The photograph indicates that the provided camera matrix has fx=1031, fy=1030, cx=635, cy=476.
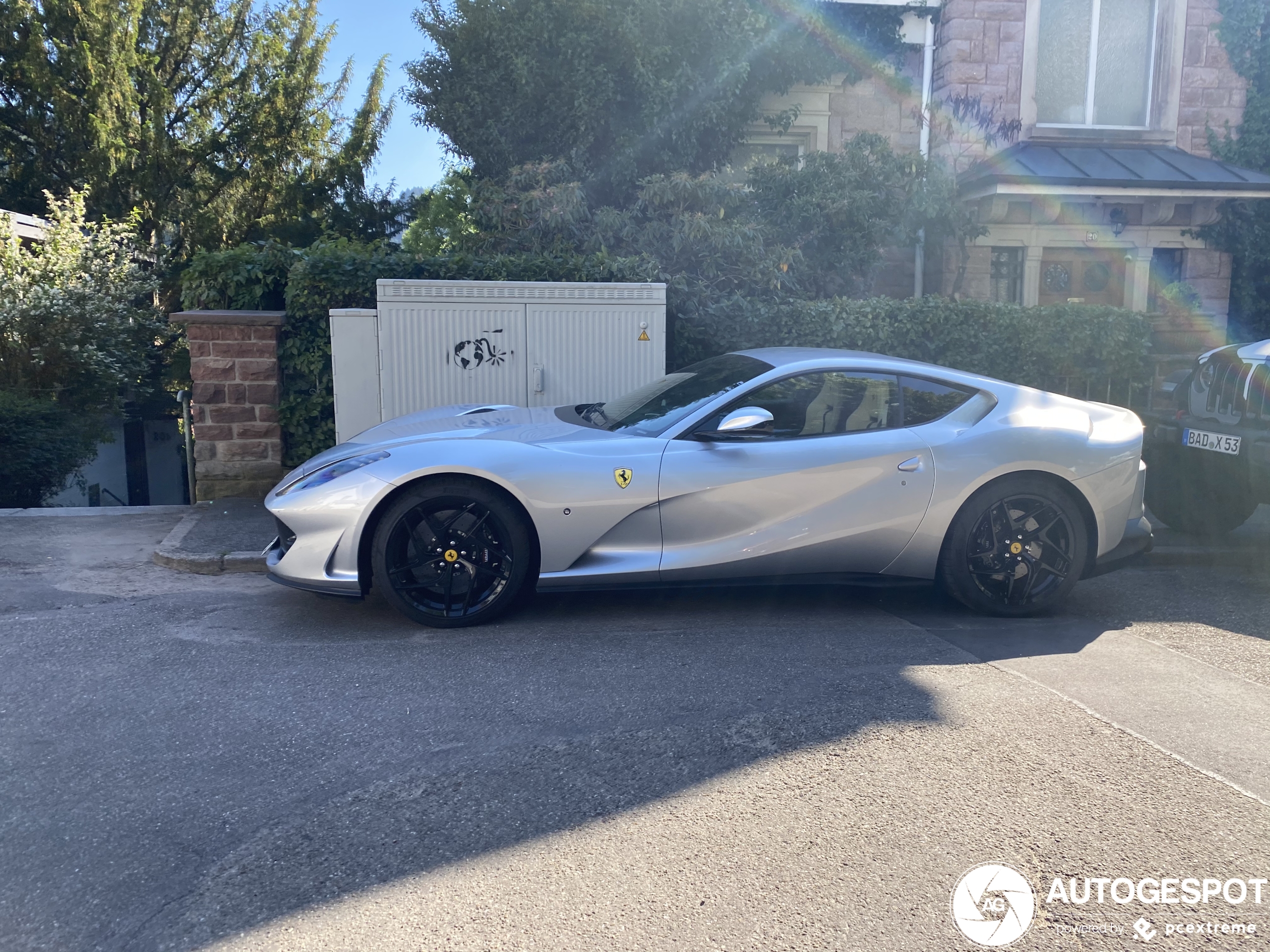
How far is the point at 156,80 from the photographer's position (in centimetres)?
1719

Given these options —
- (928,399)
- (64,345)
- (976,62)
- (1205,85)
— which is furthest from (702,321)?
(1205,85)

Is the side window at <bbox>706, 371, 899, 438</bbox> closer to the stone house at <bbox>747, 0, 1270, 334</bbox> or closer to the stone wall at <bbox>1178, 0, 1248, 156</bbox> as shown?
the stone house at <bbox>747, 0, 1270, 334</bbox>

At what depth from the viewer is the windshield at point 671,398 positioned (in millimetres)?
5371

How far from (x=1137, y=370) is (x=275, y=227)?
42.5 feet

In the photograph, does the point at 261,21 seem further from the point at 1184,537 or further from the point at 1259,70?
the point at 1184,537

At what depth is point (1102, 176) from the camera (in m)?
12.4

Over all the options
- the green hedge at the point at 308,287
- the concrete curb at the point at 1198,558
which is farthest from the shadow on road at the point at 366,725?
the green hedge at the point at 308,287

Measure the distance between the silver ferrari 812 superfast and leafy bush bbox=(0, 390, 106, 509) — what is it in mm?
5109

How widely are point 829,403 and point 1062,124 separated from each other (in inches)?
401

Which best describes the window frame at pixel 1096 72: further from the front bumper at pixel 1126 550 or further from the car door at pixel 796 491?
the car door at pixel 796 491

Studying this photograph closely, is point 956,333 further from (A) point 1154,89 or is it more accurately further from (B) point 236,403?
(A) point 1154,89

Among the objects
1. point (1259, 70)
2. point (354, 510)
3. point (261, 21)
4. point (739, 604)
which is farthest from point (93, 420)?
point (1259, 70)

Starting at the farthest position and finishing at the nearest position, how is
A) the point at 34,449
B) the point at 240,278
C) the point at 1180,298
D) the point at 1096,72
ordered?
the point at 1180,298
the point at 1096,72
the point at 34,449
the point at 240,278

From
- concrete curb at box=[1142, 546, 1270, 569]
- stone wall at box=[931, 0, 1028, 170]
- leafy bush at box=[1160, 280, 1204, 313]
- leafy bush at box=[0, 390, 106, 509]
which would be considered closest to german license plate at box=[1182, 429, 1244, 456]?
concrete curb at box=[1142, 546, 1270, 569]
